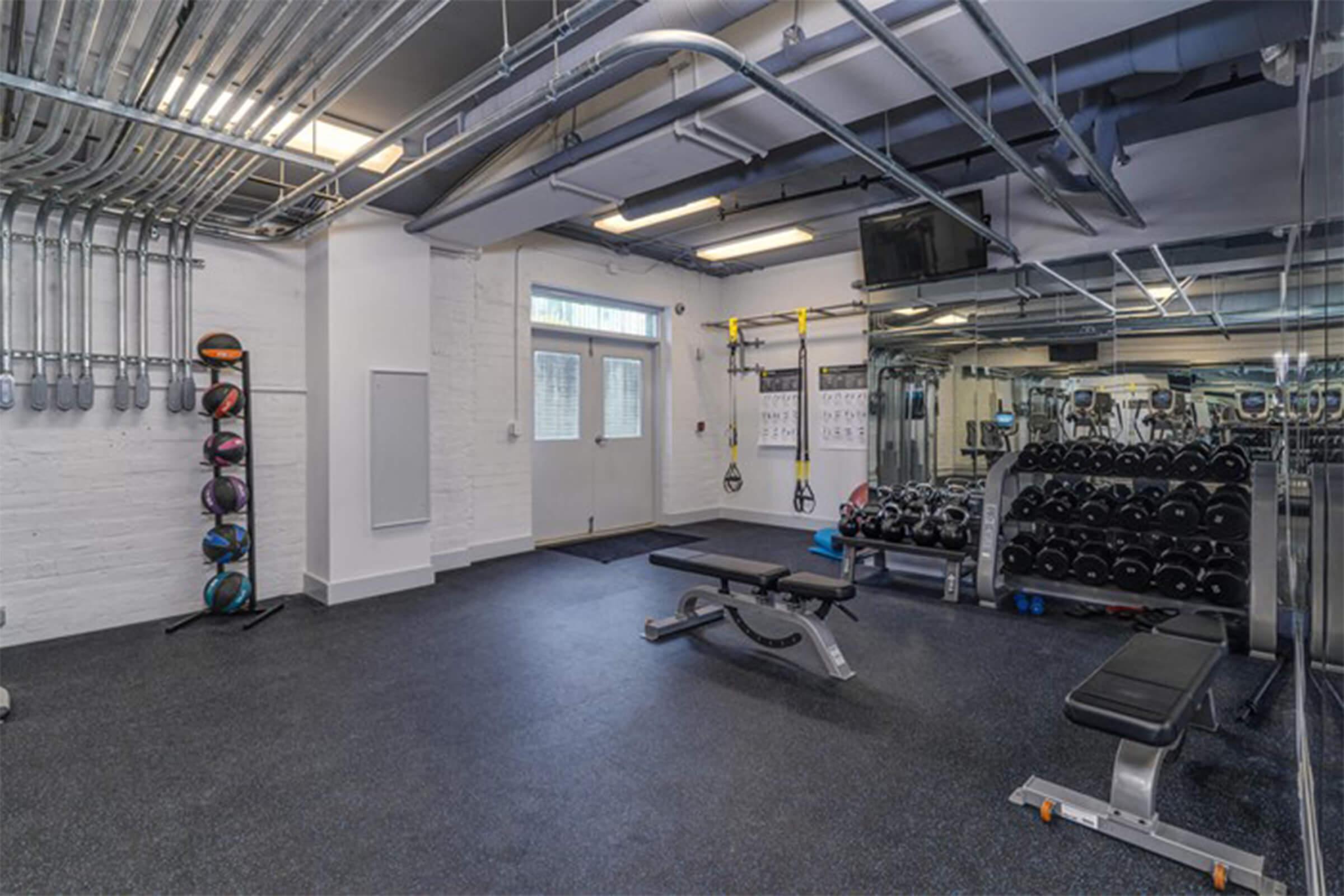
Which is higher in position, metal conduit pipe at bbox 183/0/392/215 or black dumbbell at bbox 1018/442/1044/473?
metal conduit pipe at bbox 183/0/392/215

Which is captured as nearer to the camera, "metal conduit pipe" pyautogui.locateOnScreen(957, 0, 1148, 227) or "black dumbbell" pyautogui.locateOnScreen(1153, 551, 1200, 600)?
"metal conduit pipe" pyautogui.locateOnScreen(957, 0, 1148, 227)

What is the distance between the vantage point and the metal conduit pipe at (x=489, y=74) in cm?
236

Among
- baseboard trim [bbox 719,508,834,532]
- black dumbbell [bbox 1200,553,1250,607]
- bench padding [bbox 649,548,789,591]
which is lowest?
baseboard trim [bbox 719,508,834,532]

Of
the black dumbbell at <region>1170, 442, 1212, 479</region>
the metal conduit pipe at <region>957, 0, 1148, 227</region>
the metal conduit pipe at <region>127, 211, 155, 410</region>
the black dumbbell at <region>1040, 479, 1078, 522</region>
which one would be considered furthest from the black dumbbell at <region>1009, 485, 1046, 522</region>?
the metal conduit pipe at <region>127, 211, 155, 410</region>

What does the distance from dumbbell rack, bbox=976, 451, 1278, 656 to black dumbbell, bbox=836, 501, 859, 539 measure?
913mm

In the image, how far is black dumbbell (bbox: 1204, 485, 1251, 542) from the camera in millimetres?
3895

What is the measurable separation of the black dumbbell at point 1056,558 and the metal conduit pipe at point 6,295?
21.1 feet

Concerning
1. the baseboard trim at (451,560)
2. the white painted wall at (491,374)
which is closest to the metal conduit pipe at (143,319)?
the white painted wall at (491,374)

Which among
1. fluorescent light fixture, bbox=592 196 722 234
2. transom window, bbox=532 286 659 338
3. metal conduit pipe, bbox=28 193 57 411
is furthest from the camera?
transom window, bbox=532 286 659 338

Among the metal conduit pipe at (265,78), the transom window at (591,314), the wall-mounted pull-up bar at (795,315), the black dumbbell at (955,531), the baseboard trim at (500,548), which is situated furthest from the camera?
the wall-mounted pull-up bar at (795,315)

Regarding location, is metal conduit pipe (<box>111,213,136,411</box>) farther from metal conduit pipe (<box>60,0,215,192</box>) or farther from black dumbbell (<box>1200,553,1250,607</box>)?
black dumbbell (<box>1200,553,1250,607</box>)

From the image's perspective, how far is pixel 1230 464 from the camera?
418 centimetres

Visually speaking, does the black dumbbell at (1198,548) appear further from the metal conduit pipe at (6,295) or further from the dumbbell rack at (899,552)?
the metal conduit pipe at (6,295)

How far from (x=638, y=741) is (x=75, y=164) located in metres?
4.06
